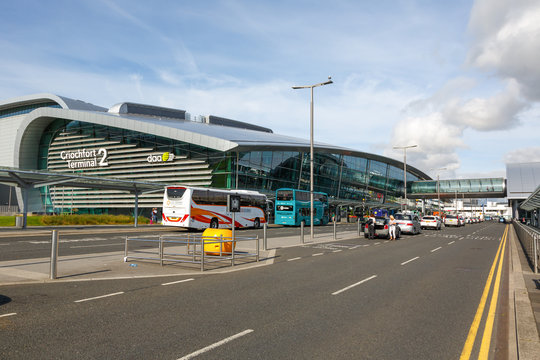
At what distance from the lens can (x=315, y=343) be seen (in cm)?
550

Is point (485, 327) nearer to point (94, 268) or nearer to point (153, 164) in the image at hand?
point (94, 268)

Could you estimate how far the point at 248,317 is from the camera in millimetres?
6809

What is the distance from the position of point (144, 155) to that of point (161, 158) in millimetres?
3441

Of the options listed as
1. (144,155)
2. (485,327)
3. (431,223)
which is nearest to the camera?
(485,327)

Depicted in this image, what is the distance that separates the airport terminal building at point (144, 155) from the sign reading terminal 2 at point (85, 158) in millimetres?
149

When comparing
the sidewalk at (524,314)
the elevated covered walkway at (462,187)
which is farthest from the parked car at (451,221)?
the sidewalk at (524,314)

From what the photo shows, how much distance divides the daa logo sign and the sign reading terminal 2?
8.55m

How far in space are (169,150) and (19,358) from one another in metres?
53.0

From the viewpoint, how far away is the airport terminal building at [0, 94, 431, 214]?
53.5 m

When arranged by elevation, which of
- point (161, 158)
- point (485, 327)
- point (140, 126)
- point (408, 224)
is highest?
point (140, 126)

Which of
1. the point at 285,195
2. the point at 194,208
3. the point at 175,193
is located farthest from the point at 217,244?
the point at 285,195

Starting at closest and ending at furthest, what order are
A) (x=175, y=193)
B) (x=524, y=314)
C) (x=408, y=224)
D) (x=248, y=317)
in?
(x=248, y=317)
(x=524, y=314)
(x=175, y=193)
(x=408, y=224)

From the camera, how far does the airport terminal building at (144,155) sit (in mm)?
53469

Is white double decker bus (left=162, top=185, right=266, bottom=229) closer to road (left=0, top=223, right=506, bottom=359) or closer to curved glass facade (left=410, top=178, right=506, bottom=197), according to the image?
road (left=0, top=223, right=506, bottom=359)
